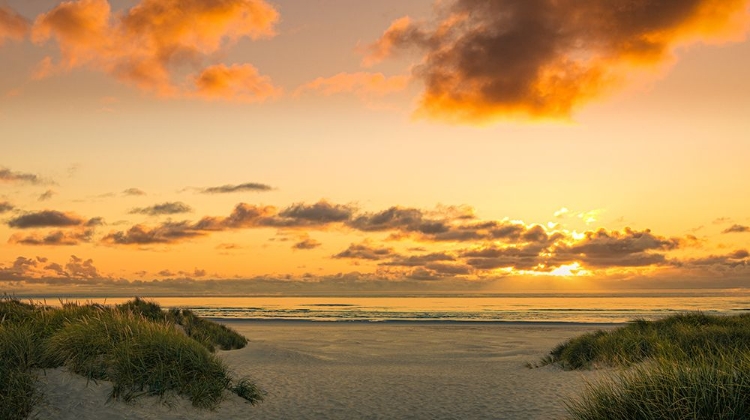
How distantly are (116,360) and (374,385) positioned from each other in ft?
25.0

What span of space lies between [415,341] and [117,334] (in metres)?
22.0

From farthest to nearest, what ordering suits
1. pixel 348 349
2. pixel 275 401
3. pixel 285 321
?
1. pixel 285 321
2. pixel 348 349
3. pixel 275 401

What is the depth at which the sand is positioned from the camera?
13031 mm

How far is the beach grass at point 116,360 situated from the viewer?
12683mm

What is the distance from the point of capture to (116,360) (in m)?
13.8

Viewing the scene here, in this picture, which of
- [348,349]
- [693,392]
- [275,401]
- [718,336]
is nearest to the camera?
[693,392]

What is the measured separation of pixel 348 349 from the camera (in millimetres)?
30000

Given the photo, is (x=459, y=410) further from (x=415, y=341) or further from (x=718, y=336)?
(x=415, y=341)

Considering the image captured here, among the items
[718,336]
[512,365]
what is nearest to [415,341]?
[512,365]

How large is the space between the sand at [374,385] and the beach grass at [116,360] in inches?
12.2

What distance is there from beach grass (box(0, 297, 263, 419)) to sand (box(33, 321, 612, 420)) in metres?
0.31

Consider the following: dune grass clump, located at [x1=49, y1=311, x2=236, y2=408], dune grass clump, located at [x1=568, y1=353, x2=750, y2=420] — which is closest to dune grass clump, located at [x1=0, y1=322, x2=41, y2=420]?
dune grass clump, located at [x1=49, y1=311, x2=236, y2=408]

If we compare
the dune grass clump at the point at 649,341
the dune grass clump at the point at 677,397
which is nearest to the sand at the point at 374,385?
the dune grass clump at the point at 649,341

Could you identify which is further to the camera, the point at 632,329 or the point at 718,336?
the point at 632,329
